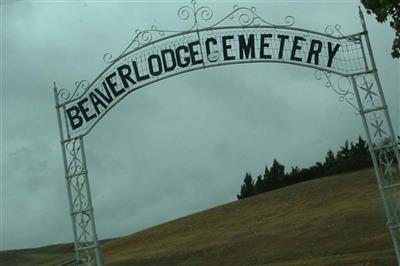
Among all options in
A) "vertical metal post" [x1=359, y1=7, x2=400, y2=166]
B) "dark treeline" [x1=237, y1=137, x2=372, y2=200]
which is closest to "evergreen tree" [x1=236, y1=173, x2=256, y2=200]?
"dark treeline" [x1=237, y1=137, x2=372, y2=200]

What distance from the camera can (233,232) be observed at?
41812 mm

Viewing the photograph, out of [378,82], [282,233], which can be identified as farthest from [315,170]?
[378,82]

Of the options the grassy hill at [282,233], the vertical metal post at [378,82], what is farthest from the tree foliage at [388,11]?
the grassy hill at [282,233]

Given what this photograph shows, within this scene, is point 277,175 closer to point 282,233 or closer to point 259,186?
point 259,186

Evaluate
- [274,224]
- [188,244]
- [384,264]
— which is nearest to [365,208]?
[274,224]

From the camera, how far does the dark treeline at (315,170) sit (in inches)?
2427

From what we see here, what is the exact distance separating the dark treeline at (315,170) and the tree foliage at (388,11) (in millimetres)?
49599

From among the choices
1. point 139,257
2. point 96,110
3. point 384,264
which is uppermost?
point 96,110

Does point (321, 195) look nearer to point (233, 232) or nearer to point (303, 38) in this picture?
point (233, 232)

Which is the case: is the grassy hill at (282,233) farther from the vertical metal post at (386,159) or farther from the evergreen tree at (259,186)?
the evergreen tree at (259,186)

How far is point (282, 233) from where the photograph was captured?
121 feet

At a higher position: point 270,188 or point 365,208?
point 270,188

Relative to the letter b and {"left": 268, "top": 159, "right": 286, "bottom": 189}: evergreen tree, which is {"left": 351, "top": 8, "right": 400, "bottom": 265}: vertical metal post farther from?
{"left": 268, "top": 159, "right": 286, "bottom": 189}: evergreen tree

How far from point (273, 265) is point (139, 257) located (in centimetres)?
1265
